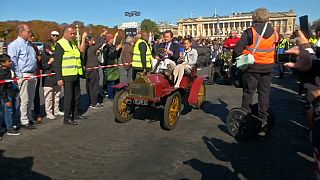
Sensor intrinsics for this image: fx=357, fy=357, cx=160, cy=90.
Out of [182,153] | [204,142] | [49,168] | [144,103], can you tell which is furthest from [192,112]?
[49,168]

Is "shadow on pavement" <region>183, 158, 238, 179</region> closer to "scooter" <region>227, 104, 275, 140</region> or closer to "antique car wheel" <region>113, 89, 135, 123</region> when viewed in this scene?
"scooter" <region>227, 104, 275, 140</region>

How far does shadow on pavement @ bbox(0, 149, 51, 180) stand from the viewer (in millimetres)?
4539

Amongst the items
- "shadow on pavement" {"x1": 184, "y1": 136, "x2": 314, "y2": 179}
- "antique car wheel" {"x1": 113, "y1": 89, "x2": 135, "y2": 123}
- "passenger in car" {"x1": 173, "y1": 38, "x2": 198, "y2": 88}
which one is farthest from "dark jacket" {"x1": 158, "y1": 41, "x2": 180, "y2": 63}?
"shadow on pavement" {"x1": 184, "y1": 136, "x2": 314, "y2": 179}

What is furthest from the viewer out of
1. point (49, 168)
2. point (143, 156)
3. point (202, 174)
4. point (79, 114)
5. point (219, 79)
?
point (219, 79)

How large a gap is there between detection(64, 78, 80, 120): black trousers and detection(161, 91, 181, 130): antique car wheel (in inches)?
81.3

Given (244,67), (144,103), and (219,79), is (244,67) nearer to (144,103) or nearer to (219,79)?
(144,103)

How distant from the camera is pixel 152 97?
23.1 feet

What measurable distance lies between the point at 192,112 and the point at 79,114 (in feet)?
8.75

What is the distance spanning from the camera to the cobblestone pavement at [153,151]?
4.61 m

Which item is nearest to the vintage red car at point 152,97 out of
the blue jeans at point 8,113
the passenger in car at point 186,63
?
the passenger in car at point 186,63

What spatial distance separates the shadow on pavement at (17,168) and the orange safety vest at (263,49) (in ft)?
12.1

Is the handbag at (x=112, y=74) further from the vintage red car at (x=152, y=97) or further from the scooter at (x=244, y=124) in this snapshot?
the scooter at (x=244, y=124)

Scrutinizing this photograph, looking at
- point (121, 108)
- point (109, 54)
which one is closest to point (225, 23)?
point (109, 54)

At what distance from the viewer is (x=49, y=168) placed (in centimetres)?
481
